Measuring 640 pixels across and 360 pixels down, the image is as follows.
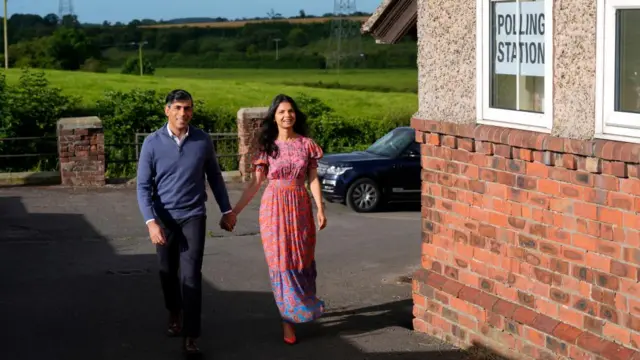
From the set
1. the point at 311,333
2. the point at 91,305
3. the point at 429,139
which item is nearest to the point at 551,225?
the point at 429,139

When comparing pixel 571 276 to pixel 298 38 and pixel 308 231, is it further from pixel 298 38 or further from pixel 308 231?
pixel 298 38

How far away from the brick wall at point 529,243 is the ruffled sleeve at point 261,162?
3.90 ft

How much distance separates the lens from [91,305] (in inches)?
410

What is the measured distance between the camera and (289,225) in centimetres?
865

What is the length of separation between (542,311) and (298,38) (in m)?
90.0

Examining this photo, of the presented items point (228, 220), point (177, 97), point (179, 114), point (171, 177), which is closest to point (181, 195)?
point (171, 177)

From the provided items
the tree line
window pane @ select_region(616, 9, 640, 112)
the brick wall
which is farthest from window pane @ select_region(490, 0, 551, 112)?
the tree line

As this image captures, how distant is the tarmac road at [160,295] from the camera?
872cm

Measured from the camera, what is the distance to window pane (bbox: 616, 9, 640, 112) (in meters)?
6.45

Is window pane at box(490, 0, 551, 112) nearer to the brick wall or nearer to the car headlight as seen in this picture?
the brick wall

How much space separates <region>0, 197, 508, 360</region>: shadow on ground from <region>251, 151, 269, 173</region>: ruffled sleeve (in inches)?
52.7

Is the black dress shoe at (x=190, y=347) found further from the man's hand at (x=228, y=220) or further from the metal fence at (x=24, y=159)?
the metal fence at (x=24, y=159)

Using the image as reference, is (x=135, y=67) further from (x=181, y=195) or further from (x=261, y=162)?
(x=181, y=195)

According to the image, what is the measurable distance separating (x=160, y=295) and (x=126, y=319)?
1.12m
